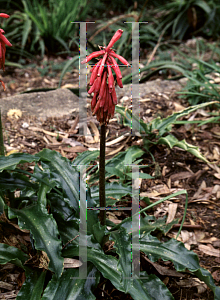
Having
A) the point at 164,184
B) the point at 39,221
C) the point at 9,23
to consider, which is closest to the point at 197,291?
the point at 164,184

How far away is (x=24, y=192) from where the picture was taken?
245cm

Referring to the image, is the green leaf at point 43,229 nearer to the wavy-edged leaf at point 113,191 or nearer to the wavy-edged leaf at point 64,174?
the wavy-edged leaf at point 64,174

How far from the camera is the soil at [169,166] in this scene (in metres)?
2.27

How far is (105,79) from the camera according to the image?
61.2 inches

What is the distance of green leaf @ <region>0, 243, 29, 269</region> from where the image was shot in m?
1.98

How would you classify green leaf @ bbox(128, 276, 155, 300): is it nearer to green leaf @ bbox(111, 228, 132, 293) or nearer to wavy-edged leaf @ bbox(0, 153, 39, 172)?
green leaf @ bbox(111, 228, 132, 293)

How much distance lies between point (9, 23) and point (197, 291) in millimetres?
5753

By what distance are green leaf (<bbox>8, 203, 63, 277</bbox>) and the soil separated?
292 millimetres

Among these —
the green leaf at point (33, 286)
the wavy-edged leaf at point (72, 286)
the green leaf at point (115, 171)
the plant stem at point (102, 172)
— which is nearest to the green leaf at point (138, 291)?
the wavy-edged leaf at point (72, 286)

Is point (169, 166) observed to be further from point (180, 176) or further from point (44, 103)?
point (44, 103)

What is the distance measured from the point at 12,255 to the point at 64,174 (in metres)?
0.66

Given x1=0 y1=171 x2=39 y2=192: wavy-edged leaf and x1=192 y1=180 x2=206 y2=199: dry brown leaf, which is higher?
x1=0 y1=171 x2=39 y2=192: wavy-edged leaf

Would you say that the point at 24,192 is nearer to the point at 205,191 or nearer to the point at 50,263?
the point at 50,263

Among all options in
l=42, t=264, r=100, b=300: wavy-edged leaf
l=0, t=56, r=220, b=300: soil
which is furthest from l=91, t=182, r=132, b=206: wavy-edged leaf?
l=42, t=264, r=100, b=300: wavy-edged leaf
